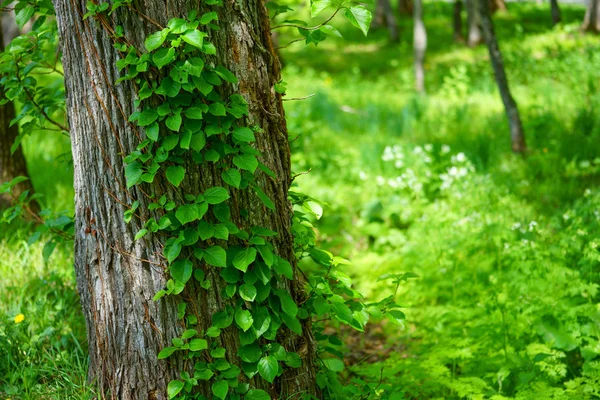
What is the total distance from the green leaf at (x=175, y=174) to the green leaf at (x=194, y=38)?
0.43 m

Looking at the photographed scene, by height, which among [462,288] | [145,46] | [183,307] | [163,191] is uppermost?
[145,46]

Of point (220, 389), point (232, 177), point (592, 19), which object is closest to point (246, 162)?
point (232, 177)

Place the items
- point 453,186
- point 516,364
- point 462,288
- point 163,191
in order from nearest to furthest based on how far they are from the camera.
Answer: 1. point 163,191
2. point 516,364
3. point 462,288
4. point 453,186

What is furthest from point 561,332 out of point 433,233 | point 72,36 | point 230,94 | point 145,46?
point 72,36

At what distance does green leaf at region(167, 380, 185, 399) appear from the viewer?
2.11 meters

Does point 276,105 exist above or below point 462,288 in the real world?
above

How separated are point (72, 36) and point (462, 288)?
2.71 metres

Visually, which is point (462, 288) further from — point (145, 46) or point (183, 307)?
point (145, 46)

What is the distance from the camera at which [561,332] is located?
3053mm

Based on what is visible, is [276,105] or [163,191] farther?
[276,105]

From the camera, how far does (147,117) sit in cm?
200

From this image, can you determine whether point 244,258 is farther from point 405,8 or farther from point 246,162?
point 405,8

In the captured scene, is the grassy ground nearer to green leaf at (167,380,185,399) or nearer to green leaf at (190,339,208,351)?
green leaf at (167,380,185,399)

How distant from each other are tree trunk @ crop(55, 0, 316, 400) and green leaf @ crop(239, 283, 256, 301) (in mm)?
98
